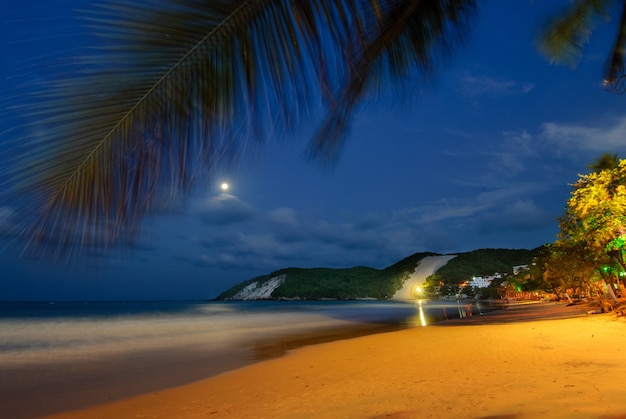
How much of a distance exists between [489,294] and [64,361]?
Result: 90431 mm

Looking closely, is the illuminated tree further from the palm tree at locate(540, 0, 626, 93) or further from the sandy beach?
the palm tree at locate(540, 0, 626, 93)

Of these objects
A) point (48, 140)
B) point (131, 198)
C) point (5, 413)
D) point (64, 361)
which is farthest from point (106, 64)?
point (64, 361)

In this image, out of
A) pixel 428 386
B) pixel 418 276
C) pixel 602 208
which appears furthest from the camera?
pixel 418 276

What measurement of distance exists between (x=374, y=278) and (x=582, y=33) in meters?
181

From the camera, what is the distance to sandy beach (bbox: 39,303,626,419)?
4742 millimetres

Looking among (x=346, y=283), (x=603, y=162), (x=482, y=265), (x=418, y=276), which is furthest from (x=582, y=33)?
(x=418, y=276)

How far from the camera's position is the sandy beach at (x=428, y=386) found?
474 centimetres

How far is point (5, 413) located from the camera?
295 inches

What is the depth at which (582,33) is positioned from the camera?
12.8 feet

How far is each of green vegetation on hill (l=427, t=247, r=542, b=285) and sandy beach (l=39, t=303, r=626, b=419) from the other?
432 ft

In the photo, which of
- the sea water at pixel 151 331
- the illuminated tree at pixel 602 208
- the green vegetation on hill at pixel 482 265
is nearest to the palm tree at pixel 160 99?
the illuminated tree at pixel 602 208

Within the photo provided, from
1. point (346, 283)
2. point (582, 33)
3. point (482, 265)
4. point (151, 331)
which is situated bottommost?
point (151, 331)

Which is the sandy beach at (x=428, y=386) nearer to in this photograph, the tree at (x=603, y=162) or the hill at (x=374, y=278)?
the tree at (x=603, y=162)

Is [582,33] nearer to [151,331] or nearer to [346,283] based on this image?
[151,331]
